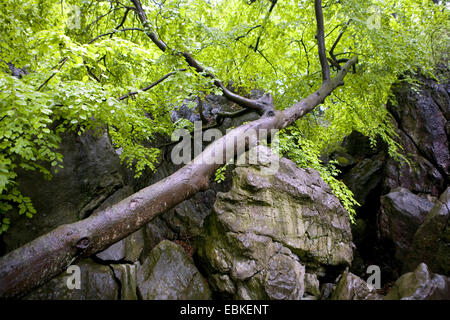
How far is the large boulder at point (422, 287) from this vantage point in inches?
127

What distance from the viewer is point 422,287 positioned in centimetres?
331

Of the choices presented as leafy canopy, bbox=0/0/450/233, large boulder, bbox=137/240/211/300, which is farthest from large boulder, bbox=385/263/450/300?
large boulder, bbox=137/240/211/300

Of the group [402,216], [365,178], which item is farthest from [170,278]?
[365,178]

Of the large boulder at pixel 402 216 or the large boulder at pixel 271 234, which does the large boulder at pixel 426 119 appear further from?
the large boulder at pixel 271 234

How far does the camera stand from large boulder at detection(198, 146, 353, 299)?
3910mm

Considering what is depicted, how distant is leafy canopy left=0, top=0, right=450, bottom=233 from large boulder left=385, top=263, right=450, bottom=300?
229 cm

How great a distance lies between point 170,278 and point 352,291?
121 inches

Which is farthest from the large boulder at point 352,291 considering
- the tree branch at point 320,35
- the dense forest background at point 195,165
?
the tree branch at point 320,35

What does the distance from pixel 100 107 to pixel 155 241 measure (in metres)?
4.05

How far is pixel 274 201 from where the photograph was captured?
4543 mm

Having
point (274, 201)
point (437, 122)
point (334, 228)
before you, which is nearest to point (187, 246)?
point (274, 201)

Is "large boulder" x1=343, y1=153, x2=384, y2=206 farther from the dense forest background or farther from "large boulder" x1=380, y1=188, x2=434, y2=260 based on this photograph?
"large boulder" x1=380, y1=188, x2=434, y2=260

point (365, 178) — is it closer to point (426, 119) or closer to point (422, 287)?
point (426, 119)

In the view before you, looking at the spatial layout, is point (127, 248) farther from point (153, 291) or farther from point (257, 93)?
point (257, 93)
